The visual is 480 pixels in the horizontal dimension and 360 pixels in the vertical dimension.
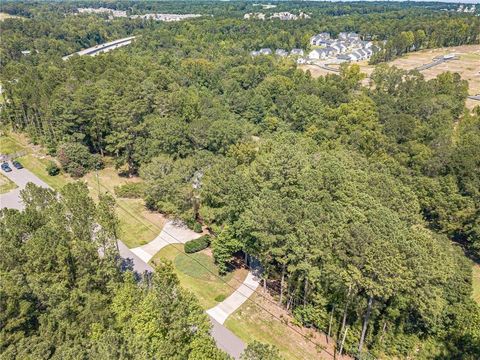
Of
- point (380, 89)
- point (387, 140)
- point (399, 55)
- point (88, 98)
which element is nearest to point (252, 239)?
point (387, 140)

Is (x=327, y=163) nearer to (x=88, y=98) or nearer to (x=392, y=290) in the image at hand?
(x=392, y=290)

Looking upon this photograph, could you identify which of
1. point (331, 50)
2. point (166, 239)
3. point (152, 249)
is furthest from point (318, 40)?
point (152, 249)

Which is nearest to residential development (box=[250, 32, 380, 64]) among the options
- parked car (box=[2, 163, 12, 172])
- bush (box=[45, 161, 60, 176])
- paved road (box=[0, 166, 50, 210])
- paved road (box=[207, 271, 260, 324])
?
bush (box=[45, 161, 60, 176])

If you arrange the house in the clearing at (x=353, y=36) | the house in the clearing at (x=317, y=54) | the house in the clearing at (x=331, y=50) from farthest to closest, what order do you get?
the house in the clearing at (x=353, y=36) → the house in the clearing at (x=331, y=50) → the house in the clearing at (x=317, y=54)

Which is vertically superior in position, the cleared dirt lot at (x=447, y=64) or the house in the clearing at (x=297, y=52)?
the house in the clearing at (x=297, y=52)

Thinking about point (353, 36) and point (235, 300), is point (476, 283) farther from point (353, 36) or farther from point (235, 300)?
point (353, 36)

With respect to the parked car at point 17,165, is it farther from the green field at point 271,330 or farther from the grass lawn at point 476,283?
A: the grass lawn at point 476,283

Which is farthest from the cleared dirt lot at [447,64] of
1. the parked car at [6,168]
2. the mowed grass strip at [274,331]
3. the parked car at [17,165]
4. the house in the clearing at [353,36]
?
the mowed grass strip at [274,331]
